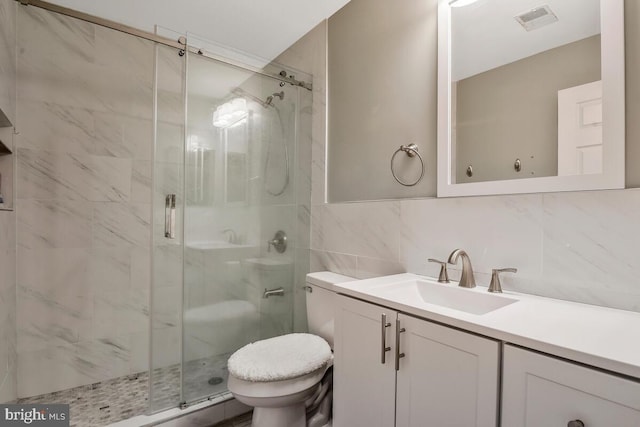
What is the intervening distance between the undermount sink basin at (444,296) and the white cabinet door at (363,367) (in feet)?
0.33

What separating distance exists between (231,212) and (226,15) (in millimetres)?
1232

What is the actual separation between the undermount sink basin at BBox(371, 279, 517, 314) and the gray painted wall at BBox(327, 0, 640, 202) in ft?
1.46

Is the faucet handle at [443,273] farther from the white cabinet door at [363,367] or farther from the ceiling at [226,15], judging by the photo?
the ceiling at [226,15]

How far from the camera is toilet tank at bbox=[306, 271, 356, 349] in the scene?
1654 mm

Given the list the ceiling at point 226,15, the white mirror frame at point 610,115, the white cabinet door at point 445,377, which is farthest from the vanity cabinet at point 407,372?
the ceiling at point 226,15

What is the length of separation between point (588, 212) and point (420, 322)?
640mm

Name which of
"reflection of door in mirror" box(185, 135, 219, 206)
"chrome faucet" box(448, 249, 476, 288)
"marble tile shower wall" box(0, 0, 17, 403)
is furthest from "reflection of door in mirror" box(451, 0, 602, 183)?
"marble tile shower wall" box(0, 0, 17, 403)

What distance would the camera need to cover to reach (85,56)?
1.99m

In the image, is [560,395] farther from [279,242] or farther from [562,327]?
[279,242]

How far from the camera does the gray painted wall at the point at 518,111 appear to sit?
1.06m

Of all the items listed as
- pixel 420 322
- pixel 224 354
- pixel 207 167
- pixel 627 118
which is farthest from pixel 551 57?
pixel 224 354

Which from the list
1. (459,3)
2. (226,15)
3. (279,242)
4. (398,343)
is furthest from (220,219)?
(459,3)

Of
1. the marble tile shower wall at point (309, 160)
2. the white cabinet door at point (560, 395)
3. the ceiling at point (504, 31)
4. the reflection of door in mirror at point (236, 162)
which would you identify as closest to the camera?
the white cabinet door at point (560, 395)

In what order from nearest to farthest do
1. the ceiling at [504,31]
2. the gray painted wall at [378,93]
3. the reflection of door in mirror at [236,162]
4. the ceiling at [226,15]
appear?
the ceiling at [504,31] < the gray painted wall at [378,93] < the reflection of door in mirror at [236,162] < the ceiling at [226,15]
